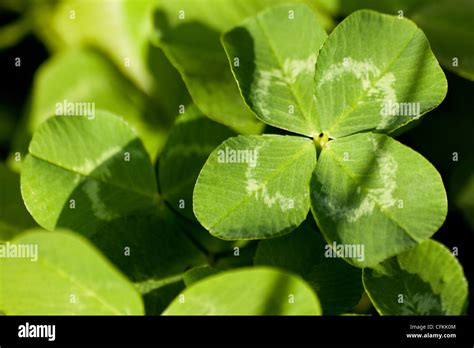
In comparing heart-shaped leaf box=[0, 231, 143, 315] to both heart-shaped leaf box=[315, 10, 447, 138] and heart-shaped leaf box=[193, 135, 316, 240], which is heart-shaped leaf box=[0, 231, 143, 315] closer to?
heart-shaped leaf box=[193, 135, 316, 240]

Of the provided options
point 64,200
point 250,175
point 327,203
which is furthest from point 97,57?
point 327,203

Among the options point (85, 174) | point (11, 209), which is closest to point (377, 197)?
point (85, 174)

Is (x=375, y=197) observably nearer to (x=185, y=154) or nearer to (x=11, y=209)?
(x=185, y=154)

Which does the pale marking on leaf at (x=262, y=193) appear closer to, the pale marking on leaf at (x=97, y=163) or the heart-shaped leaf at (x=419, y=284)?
the heart-shaped leaf at (x=419, y=284)

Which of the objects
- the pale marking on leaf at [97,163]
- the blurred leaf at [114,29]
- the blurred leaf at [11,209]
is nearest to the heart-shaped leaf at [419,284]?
the pale marking on leaf at [97,163]

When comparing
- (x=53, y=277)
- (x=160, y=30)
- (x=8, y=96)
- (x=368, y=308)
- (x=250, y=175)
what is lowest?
(x=368, y=308)

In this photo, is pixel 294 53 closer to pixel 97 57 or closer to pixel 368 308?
pixel 368 308
